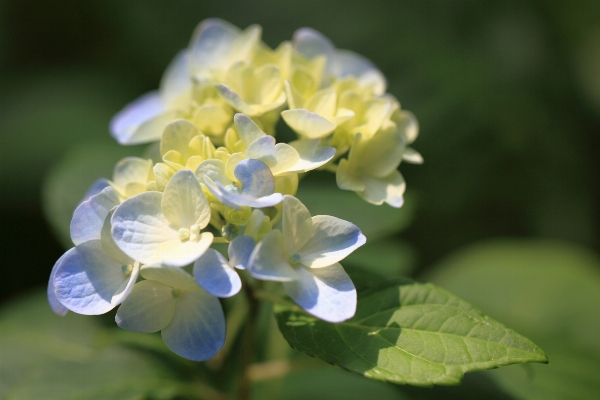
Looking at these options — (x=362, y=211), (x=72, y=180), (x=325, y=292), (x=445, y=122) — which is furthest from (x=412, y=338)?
(x=445, y=122)

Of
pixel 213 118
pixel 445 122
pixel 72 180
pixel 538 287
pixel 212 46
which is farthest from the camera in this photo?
pixel 445 122

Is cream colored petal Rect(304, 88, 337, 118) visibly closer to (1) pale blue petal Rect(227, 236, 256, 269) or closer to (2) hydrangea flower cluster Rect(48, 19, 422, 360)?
(2) hydrangea flower cluster Rect(48, 19, 422, 360)

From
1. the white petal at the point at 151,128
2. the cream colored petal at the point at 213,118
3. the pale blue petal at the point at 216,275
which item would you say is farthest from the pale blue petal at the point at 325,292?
the white petal at the point at 151,128

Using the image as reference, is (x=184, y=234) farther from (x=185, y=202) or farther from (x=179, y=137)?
(x=179, y=137)

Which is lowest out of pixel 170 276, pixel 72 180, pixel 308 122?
pixel 72 180

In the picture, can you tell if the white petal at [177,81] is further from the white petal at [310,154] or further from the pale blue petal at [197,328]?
the pale blue petal at [197,328]

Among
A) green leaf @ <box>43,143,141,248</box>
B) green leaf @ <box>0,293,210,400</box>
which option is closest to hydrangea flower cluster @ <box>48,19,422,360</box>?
green leaf @ <box>0,293,210,400</box>
